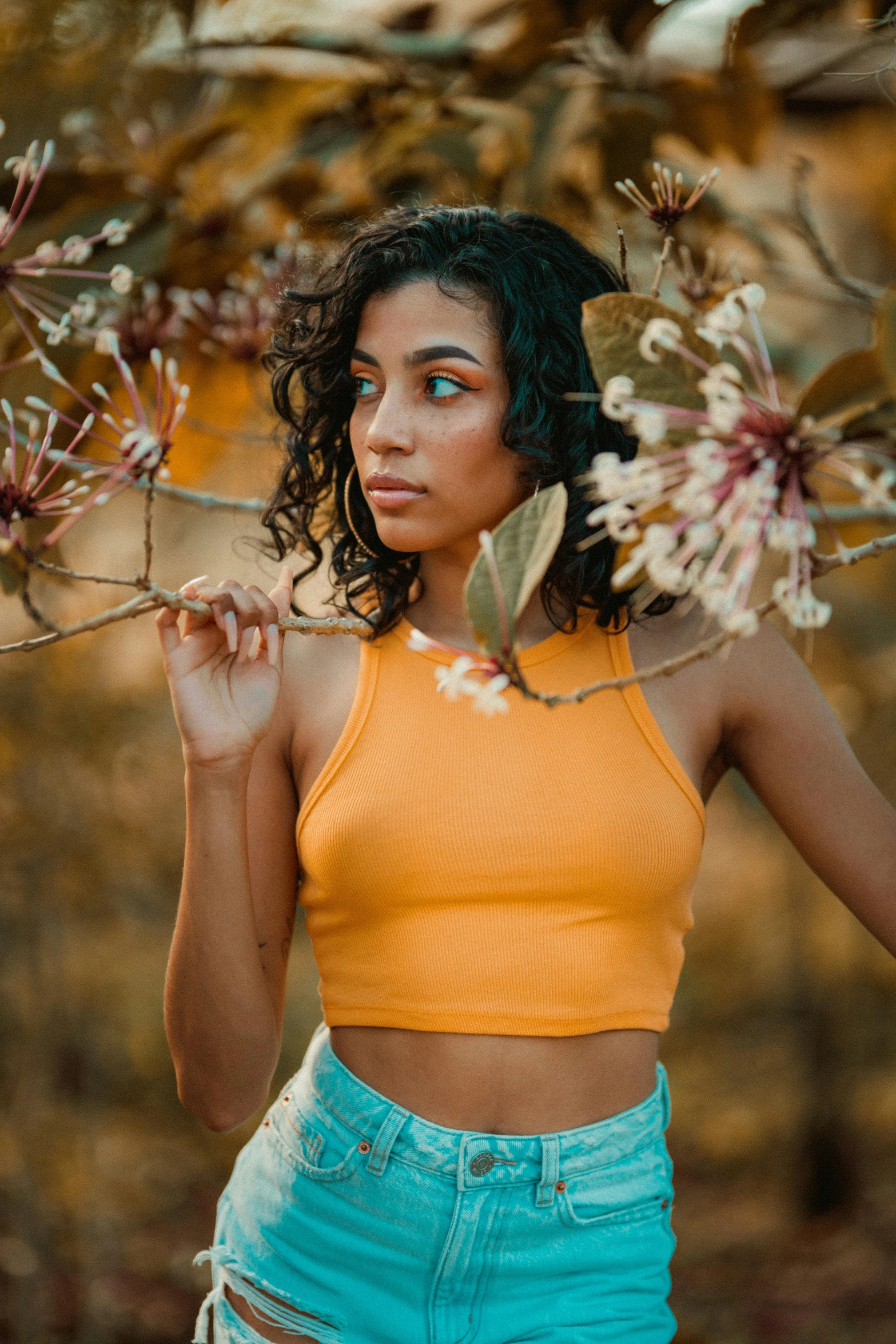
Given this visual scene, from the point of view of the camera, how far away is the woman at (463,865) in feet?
3.72

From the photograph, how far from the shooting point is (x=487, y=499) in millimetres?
1178

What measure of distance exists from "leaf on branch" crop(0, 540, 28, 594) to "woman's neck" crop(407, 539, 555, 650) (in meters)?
0.61

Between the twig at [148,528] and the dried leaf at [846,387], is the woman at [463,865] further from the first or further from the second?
the dried leaf at [846,387]

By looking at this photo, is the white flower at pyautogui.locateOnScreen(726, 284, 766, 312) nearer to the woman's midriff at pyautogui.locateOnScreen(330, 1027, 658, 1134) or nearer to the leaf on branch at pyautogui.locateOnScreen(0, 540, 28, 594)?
the leaf on branch at pyautogui.locateOnScreen(0, 540, 28, 594)

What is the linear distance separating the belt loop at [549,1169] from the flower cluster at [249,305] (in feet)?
3.36

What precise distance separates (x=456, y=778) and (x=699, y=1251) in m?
2.82

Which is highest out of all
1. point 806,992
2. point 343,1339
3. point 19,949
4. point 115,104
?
point 115,104

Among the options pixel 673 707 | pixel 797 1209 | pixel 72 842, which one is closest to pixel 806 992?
pixel 797 1209

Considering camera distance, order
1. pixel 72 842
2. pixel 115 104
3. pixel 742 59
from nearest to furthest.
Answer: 1. pixel 742 59
2. pixel 115 104
3. pixel 72 842

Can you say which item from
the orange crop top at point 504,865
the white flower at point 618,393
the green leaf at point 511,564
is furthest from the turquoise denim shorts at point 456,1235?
the white flower at point 618,393

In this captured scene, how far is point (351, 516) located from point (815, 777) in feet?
1.89

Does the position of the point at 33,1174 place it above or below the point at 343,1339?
below

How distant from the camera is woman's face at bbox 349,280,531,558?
3.67 feet

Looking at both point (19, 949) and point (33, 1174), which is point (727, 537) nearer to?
point (33, 1174)
